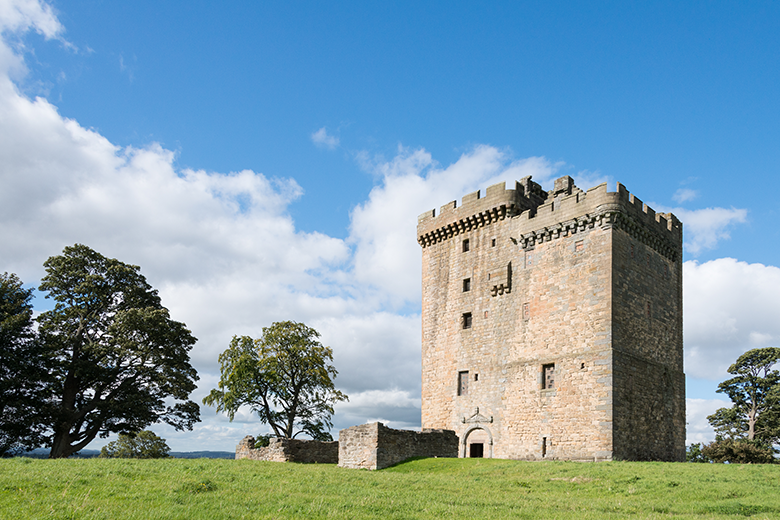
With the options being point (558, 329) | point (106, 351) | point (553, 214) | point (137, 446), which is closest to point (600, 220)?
point (553, 214)

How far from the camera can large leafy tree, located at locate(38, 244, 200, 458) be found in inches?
1248

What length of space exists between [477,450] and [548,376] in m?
5.87

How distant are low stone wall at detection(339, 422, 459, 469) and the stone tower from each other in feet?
9.79

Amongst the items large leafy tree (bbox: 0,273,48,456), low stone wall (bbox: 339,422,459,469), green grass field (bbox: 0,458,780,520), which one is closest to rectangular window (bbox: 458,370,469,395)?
low stone wall (bbox: 339,422,459,469)

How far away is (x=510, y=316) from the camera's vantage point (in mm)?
30438

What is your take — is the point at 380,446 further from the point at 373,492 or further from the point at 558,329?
the point at 373,492

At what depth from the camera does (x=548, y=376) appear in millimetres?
27891

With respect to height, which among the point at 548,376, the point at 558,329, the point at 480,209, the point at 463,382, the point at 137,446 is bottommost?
the point at 137,446

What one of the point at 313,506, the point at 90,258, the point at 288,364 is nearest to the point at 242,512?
the point at 313,506

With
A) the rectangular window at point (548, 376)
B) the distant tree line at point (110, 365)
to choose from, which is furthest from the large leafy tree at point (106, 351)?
the rectangular window at point (548, 376)

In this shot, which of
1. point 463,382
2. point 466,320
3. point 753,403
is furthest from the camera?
point 753,403

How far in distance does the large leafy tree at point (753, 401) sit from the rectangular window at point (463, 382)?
26349mm

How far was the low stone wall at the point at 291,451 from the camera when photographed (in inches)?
1051

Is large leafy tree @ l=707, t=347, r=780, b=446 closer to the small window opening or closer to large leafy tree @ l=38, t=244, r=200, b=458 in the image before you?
the small window opening
